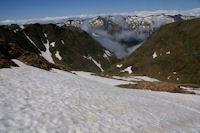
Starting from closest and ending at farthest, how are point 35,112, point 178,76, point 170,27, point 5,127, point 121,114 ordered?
point 5,127, point 35,112, point 121,114, point 178,76, point 170,27

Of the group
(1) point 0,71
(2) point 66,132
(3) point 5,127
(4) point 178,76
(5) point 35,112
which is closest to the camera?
(3) point 5,127

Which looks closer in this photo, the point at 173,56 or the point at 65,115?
the point at 65,115

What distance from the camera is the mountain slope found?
119m

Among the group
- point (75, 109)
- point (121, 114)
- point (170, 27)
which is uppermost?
point (170, 27)

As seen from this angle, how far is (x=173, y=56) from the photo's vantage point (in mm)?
144000

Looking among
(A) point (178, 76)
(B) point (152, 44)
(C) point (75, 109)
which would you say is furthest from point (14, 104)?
(B) point (152, 44)

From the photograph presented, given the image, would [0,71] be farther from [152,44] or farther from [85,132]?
[152,44]

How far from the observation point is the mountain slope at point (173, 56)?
390 ft

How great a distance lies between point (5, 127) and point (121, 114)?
8.19 metres

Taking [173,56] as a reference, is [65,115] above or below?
above

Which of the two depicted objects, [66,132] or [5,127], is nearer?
[5,127]

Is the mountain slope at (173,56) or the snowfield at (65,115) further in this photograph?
the mountain slope at (173,56)

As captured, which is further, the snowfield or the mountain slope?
the mountain slope

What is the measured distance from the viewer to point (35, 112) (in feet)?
34.2
